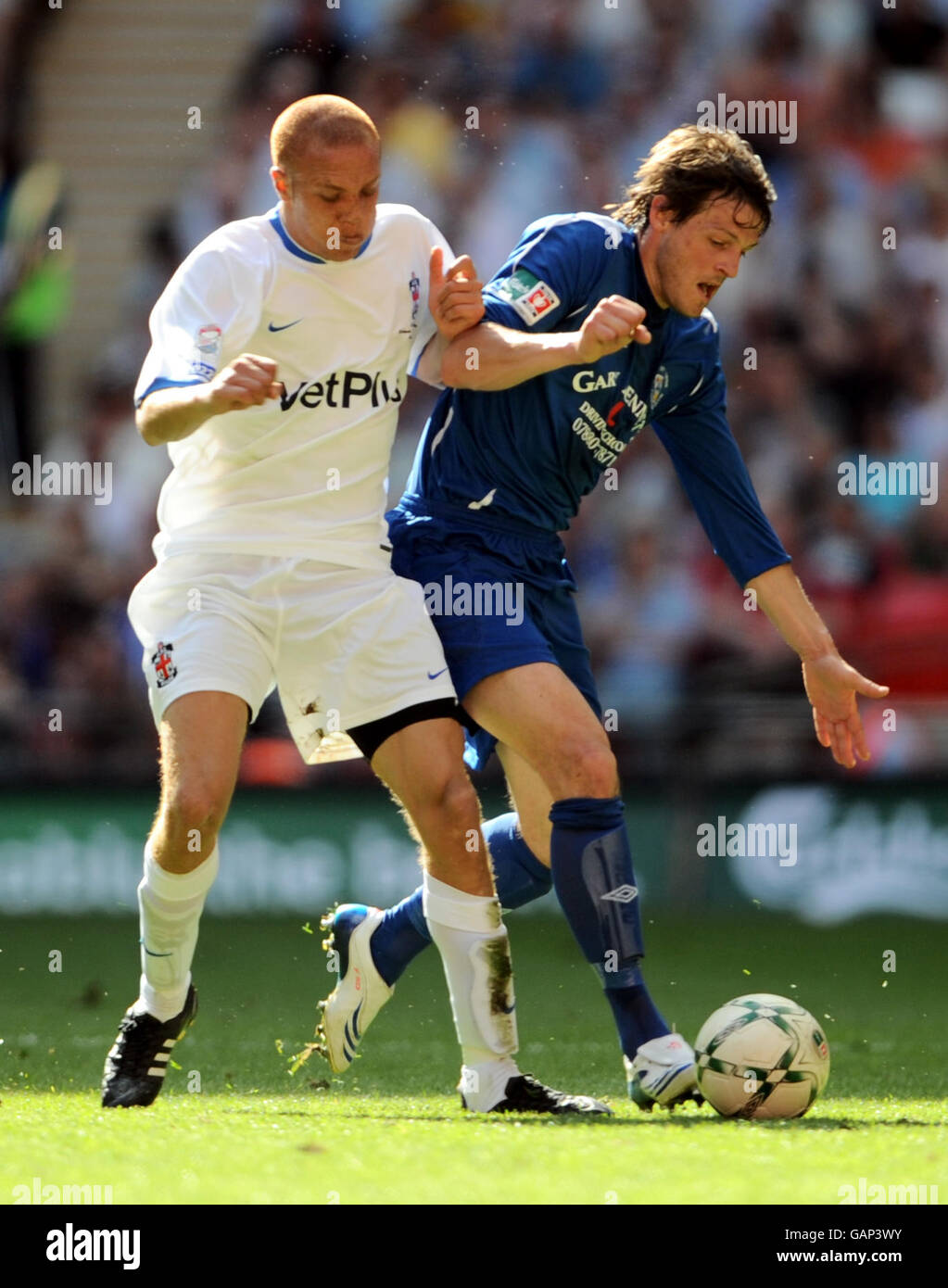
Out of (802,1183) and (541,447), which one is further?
(541,447)

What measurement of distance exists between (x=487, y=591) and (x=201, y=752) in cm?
87

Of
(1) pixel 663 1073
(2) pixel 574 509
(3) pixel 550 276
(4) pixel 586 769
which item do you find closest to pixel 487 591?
(2) pixel 574 509

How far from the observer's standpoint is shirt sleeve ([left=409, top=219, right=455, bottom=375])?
4875 millimetres

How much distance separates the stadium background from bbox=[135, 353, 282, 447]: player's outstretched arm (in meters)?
5.12

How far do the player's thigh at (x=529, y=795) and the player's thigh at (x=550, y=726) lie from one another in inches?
13.2

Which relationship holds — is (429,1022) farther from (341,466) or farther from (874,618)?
(874,618)

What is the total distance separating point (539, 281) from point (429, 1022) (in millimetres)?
2992

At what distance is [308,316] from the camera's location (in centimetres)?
470

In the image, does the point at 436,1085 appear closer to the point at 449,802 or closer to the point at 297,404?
the point at 449,802

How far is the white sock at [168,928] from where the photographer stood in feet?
15.1

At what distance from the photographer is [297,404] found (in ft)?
15.4

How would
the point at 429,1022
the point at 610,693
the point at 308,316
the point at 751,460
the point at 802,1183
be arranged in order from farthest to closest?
the point at 751,460, the point at 610,693, the point at 429,1022, the point at 308,316, the point at 802,1183

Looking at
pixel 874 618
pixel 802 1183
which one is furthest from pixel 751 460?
pixel 802 1183

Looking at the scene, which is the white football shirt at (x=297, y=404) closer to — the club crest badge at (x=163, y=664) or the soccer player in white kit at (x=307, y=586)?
the soccer player in white kit at (x=307, y=586)
